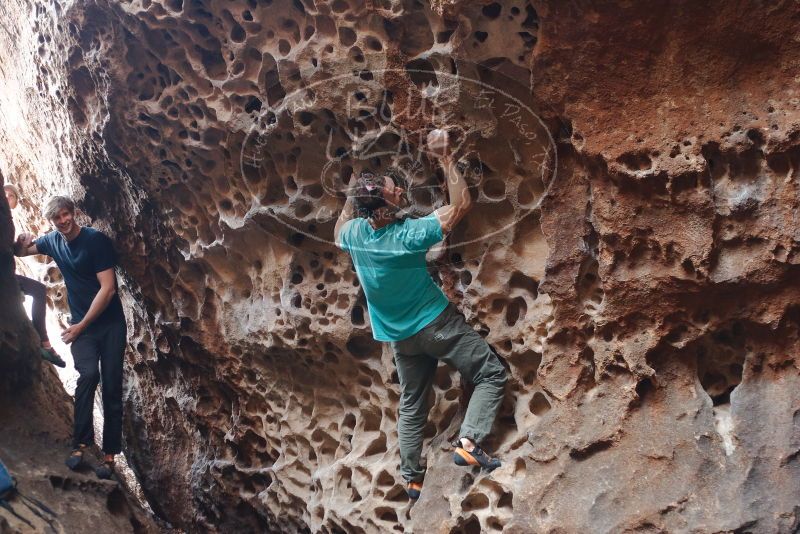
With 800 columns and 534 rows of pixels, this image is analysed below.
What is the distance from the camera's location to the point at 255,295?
12.8 ft

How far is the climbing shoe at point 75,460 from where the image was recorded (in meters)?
3.77

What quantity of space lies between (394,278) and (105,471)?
1968 mm

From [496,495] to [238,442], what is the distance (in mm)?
1876

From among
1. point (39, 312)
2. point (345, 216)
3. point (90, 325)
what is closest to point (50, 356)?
point (39, 312)

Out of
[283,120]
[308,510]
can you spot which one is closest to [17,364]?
[308,510]

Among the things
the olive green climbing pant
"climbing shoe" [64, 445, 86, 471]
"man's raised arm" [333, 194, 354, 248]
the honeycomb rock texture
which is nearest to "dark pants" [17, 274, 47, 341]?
the honeycomb rock texture

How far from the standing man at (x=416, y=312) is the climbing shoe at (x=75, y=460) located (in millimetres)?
1733

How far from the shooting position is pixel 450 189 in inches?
108

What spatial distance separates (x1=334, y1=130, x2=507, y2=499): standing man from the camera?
2.78 m

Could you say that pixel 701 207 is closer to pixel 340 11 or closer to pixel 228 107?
pixel 340 11

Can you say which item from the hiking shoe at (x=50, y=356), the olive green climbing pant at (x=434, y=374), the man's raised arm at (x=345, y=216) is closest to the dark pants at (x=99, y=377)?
the hiking shoe at (x=50, y=356)

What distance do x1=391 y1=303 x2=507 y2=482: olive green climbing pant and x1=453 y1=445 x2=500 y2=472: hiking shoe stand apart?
5cm

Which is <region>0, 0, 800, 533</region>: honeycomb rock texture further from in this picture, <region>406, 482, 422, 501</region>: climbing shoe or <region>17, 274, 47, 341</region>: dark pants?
<region>17, 274, 47, 341</region>: dark pants

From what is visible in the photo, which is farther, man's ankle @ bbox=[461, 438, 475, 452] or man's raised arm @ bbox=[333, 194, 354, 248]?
man's raised arm @ bbox=[333, 194, 354, 248]
